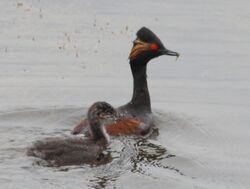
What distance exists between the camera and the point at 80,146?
13789 millimetres

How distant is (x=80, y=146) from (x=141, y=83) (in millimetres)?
3469

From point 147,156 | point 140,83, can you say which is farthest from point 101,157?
point 140,83

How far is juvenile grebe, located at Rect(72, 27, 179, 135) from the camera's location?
15820 millimetres

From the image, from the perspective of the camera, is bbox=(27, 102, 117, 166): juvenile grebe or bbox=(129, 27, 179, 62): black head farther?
bbox=(129, 27, 179, 62): black head

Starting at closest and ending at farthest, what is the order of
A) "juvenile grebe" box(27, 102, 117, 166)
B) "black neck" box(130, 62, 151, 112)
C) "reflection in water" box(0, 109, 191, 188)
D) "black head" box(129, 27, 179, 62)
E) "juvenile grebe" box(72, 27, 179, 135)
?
"reflection in water" box(0, 109, 191, 188) < "juvenile grebe" box(27, 102, 117, 166) < "juvenile grebe" box(72, 27, 179, 135) < "black head" box(129, 27, 179, 62) < "black neck" box(130, 62, 151, 112)

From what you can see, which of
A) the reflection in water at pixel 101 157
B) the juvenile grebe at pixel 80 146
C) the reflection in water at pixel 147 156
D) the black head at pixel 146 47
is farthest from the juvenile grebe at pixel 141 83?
the juvenile grebe at pixel 80 146

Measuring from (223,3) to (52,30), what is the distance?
8610mm

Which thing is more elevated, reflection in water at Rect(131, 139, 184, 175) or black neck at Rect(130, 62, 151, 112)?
black neck at Rect(130, 62, 151, 112)

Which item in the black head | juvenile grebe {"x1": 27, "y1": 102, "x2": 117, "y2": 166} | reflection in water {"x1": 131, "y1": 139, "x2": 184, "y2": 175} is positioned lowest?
reflection in water {"x1": 131, "y1": 139, "x2": 184, "y2": 175}

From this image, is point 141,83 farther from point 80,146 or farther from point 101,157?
point 80,146

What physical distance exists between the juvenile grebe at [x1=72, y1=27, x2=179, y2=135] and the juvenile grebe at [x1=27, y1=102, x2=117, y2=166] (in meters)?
0.84

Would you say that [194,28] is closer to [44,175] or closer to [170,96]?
[170,96]

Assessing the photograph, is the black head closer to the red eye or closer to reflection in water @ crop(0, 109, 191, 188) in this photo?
the red eye

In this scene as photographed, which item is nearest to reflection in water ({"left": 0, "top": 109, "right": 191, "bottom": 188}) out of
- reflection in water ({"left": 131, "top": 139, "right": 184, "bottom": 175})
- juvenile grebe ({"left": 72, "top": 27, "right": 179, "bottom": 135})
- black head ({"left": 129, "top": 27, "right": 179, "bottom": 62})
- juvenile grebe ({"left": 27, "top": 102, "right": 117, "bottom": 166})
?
reflection in water ({"left": 131, "top": 139, "right": 184, "bottom": 175})
